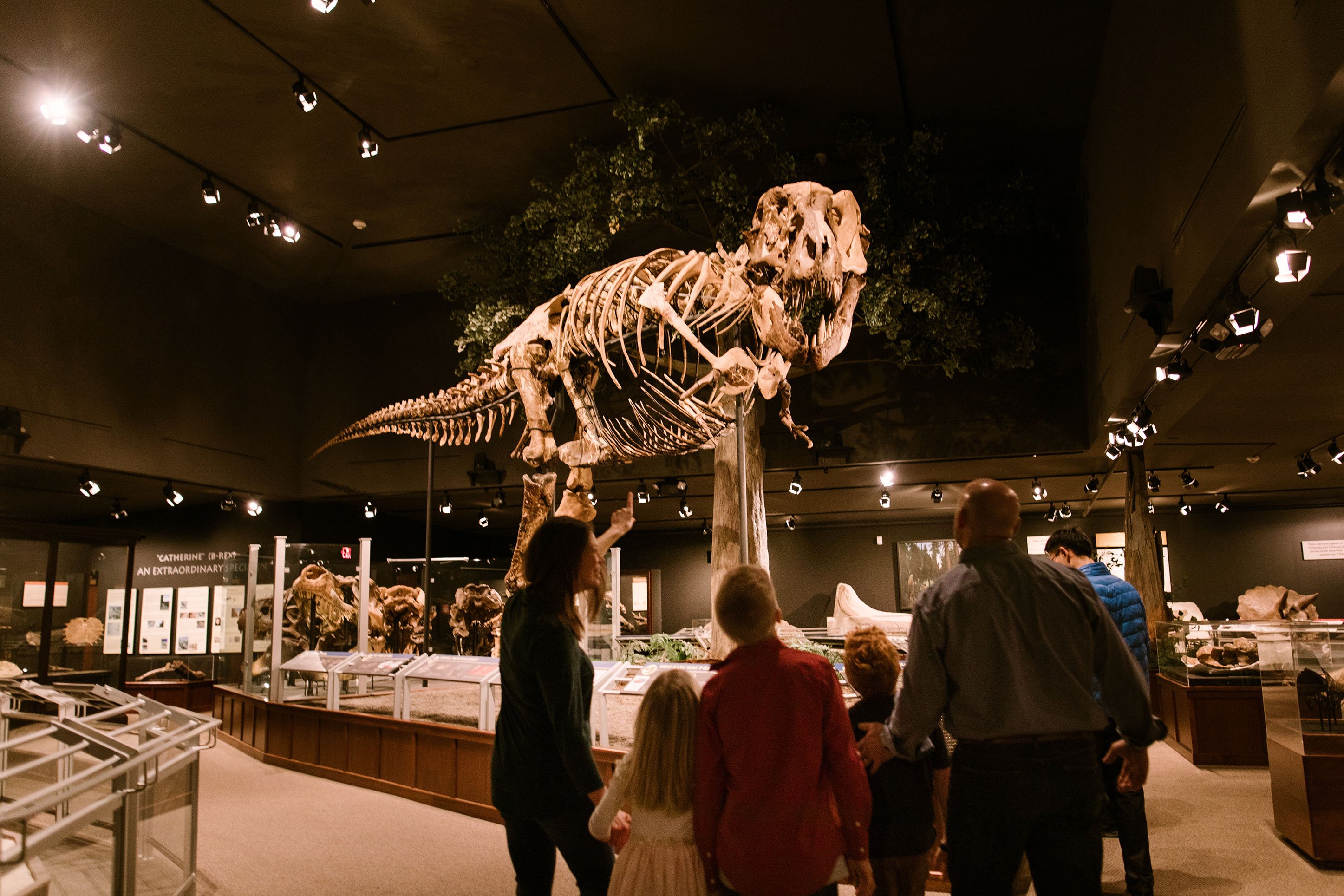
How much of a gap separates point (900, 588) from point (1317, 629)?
1139 centimetres

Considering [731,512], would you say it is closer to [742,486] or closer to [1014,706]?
[742,486]

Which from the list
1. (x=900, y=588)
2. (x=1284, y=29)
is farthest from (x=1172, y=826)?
(x=900, y=588)

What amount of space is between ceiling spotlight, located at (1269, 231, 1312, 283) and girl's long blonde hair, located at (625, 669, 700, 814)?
3.37 metres

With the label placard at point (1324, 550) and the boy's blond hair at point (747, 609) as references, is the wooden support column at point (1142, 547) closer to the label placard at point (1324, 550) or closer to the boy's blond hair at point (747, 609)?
the boy's blond hair at point (747, 609)

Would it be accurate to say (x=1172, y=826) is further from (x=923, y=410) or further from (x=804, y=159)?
(x=804, y=159)

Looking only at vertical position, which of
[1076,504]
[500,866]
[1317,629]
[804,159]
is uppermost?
[804,159]

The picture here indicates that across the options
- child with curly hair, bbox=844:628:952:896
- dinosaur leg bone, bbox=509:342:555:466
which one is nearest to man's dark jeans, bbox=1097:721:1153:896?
child with curly hair, bbox=844:628:952:896

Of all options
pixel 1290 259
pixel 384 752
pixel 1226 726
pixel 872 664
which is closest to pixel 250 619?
pixel 384 752

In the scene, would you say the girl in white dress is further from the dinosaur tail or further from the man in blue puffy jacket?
the dinosaur tail

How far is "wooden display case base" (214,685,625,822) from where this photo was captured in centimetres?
549

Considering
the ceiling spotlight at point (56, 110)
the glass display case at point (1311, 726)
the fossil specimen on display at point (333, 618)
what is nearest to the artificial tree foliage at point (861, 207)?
the fossil specimen on display at point (333, 618)

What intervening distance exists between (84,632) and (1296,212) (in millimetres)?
10807

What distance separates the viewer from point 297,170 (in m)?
9.15

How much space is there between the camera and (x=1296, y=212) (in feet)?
11.6
